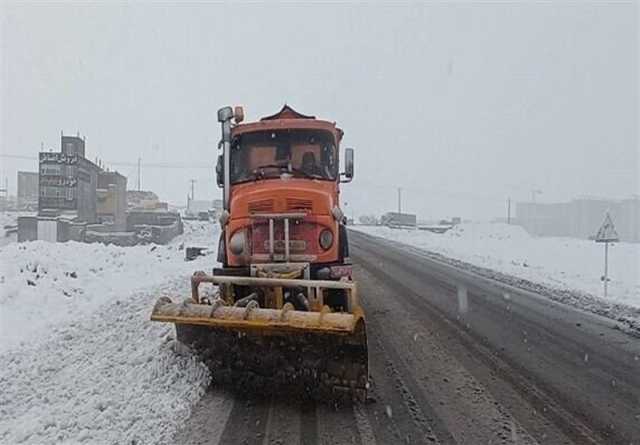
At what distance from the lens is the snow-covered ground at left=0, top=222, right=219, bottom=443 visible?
4.18 meters

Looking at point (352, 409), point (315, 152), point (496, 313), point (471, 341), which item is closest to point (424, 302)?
point (496, 313)

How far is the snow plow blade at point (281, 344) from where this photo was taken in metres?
4.45

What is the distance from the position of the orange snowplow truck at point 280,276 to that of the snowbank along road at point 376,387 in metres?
0.34

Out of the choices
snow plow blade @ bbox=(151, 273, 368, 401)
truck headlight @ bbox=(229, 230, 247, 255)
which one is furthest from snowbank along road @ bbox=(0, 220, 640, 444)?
truck headlight @ bbox=(229, 230, 247, 255)

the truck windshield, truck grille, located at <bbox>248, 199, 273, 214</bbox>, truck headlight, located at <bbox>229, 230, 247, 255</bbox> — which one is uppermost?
the truck windshield

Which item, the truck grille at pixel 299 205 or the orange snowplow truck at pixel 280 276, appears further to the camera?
the truck grille at pixel 299 205

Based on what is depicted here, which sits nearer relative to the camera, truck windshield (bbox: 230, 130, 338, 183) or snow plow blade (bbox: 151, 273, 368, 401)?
snow plow blade (bbox: 151, 273, 368, 401)

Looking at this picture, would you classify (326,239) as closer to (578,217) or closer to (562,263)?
(562,263)

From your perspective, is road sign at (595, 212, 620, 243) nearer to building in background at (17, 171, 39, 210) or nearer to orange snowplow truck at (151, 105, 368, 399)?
orange snowplow truck at (151, 105, 368, 399)

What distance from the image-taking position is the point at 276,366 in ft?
15.6

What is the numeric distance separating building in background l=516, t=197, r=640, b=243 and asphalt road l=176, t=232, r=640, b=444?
80.8m

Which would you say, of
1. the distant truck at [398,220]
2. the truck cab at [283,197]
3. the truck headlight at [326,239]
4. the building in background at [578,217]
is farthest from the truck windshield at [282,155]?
the building in background at [578,217]

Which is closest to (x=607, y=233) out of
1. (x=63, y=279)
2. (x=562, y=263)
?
(x=562, y=263)

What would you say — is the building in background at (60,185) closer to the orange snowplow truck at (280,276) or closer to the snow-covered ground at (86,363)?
the snow-covered ground at (86,363)
